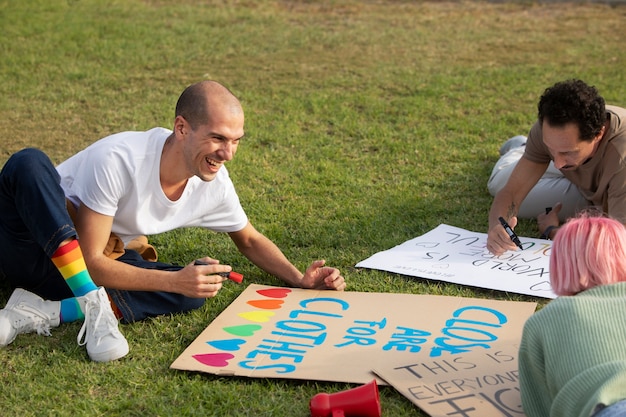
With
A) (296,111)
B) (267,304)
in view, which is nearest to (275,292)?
(267,304)

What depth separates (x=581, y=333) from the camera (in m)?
2.33

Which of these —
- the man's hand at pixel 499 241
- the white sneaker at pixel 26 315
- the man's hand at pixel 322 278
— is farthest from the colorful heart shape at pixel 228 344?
the man's hand at pixel 499 241

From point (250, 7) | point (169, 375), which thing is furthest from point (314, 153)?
point (250, 7)

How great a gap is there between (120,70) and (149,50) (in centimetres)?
69

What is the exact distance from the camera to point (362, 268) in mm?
3965

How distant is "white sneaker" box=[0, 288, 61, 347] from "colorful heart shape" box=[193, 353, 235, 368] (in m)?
0.69

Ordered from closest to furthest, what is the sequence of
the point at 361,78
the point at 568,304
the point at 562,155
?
the point at 568,304, the point at 562,155, the point at 361,78

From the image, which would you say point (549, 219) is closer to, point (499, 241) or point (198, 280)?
point (499, 241)

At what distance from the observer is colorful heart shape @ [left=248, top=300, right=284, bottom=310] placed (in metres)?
3.52

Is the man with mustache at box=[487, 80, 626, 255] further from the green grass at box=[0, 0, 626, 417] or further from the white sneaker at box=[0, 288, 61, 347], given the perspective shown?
the white sneaker at box=[0, 288, 61, 347]

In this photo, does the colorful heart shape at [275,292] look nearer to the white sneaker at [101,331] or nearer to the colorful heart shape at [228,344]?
the colorful heart shape at [228,344]

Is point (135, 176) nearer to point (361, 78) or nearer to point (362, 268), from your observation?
point (362, 268)

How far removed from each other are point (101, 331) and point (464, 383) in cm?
137

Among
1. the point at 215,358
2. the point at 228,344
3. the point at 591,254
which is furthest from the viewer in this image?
the point at 228,344
